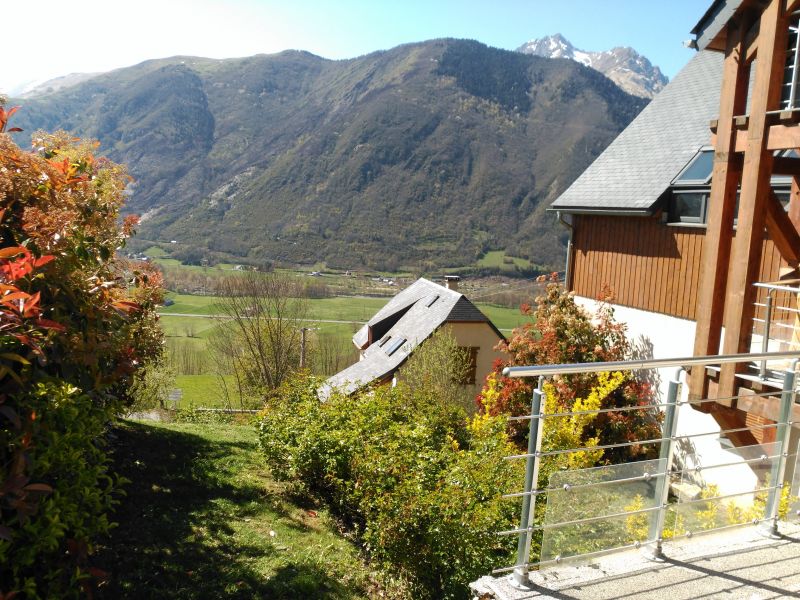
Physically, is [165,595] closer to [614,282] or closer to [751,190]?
[751,190]

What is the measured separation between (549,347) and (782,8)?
7.50 m

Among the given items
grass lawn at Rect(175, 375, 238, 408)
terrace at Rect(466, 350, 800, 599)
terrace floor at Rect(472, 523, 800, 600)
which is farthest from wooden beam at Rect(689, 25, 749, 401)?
grass lawn at Rect(175, 375, 238, 408)

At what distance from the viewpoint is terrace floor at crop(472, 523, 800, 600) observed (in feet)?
10.9

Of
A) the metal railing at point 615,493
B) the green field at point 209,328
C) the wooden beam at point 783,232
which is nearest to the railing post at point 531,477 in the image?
the metal railing at point 615,493

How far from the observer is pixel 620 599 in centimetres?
326

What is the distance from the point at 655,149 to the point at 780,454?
37.7 ft

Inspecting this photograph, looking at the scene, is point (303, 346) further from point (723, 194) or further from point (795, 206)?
point (723, 194)

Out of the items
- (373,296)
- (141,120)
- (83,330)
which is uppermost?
(141,120)

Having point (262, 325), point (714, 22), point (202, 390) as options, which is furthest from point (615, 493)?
point (202, 390)

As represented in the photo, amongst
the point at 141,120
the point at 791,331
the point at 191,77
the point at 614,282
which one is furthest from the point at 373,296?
the point at 191,77

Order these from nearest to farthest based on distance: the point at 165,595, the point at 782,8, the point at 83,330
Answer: the point at 83,330 < the point at 165,595 < the point at 782,8

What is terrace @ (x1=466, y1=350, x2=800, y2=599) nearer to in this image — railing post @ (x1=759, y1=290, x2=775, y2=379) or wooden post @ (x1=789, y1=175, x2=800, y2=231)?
railing post @ (x1=759, y1=290, x2=775, y2=379)

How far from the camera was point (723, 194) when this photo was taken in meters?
7.46

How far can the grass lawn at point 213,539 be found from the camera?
17.8ft
